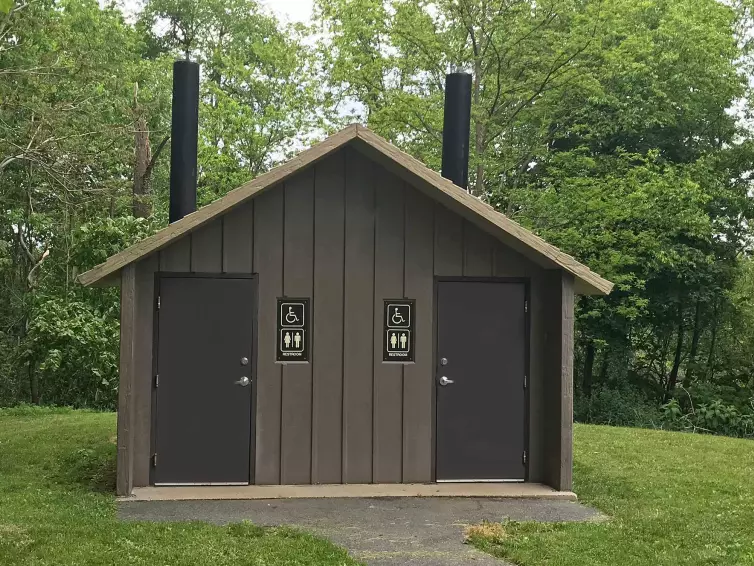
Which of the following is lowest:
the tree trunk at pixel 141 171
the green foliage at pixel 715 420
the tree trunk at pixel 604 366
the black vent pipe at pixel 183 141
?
the green foliage at pixel 715 420

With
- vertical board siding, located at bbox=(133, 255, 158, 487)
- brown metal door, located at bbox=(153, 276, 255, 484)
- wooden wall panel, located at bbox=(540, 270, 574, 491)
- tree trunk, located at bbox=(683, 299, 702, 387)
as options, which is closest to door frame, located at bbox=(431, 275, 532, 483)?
wooden wall panel, located at bbox=(540, 270, 574, 491)

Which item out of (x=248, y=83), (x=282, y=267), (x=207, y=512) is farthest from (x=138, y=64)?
(x=207, y=512)

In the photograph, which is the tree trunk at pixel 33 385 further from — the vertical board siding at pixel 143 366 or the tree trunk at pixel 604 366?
the tree trunk at pixel 604 366

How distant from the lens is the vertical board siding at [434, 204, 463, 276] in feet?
24.7

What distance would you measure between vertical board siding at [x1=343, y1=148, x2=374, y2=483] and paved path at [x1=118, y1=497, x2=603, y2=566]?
0.60 metres

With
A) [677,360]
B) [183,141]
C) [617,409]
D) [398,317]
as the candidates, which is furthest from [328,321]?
[677,360]

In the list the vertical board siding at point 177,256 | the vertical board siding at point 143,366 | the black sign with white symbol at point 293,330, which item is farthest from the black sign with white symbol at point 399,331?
the vertical board siding at point 143,366

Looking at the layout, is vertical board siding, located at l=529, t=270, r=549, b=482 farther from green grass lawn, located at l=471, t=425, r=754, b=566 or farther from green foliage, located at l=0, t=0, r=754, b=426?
green foliage, located at l=0, t=0, r=754, b=426

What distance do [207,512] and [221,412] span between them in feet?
3.64

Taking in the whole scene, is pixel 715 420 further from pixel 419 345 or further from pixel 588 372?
pixel 419 345

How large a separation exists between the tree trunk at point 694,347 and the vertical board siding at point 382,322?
13.8m

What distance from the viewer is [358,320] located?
7.45 m

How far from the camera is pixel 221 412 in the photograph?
7.20 metres

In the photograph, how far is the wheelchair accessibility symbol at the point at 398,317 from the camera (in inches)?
296
